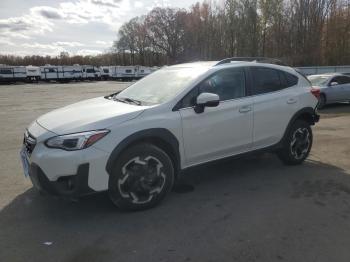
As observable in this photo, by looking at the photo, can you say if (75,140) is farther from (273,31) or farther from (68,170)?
(273,31)

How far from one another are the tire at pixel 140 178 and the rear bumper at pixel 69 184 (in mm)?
304

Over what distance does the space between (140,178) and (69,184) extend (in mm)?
810

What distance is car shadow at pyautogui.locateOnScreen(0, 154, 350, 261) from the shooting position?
3.57 meters

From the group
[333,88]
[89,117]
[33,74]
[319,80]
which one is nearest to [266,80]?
[89,117]

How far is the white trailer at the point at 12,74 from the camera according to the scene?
53.2m

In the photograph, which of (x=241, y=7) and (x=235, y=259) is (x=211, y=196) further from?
(x=241, y=7)

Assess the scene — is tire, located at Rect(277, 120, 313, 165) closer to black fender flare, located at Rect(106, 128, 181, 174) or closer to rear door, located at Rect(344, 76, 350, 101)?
black fender flare, located at Rect(106, 128, 181, 174)

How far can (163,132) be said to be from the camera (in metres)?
4.50

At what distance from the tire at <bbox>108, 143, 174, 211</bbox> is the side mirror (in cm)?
73

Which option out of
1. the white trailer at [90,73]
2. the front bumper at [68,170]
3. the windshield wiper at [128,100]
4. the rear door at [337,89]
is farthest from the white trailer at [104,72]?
the front bumper at [68,170]

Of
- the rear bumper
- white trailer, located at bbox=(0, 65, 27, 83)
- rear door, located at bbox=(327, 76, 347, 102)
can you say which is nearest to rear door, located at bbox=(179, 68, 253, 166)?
the rear bumper

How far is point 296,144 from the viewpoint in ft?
20.5

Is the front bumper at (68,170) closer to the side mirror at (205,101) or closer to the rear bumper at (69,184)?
the rear bumper at (69,184)

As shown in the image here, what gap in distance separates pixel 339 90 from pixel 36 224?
14002 millimetres
